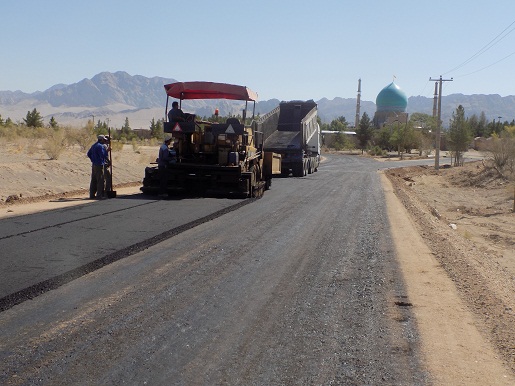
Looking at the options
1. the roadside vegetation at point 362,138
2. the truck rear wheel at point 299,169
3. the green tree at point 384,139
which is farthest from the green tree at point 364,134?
the truck rear wheel at point 299,169

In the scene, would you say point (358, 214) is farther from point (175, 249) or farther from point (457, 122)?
point (457, 122)

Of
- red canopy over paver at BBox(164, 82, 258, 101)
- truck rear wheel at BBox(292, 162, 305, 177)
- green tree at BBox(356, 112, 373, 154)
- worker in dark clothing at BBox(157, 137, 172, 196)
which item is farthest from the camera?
green tree at BBox(356, 112, 373, 154)

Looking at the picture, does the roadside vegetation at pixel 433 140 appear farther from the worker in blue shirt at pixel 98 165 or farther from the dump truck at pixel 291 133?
the worker in blue shirt at pixel 98 165

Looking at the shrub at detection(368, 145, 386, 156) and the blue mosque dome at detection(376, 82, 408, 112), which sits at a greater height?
the blue mosque dome at detection(376, 82, 408, 112)

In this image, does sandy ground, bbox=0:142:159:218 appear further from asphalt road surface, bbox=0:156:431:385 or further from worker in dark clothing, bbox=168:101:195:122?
asphalt road surface, bbox=0:156:431:385

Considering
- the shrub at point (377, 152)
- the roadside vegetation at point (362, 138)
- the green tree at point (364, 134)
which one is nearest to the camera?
the roadside vegetation at point (362, 138)

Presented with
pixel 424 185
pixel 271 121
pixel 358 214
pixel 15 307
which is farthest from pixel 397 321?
pixel 424 185

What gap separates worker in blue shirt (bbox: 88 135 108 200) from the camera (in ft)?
59.7

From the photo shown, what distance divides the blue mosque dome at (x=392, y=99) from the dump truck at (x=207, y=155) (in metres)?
112

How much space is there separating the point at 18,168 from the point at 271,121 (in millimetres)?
14314

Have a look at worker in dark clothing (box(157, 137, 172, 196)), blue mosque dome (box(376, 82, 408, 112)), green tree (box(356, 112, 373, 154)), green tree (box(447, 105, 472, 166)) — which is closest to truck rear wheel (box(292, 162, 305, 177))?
worker in dark clothing (box(157, 137, 172, 196))

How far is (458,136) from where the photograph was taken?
185 feet

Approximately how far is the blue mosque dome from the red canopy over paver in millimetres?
112271

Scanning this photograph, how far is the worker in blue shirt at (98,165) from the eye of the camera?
59.7 ft
